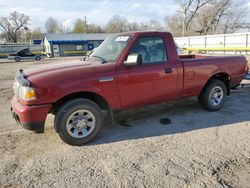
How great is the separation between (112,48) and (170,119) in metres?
1.99

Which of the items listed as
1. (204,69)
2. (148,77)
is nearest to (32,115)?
(148,77)

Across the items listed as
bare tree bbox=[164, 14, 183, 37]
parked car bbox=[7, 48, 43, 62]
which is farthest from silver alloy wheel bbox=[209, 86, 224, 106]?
bare tree bbox=[164, 14, 183, 37]

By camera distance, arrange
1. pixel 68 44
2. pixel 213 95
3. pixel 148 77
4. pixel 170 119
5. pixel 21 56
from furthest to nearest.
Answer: pixel 68 44
pixel 21 56
pixel 213 95
pixel 170 119
pixel 148 77

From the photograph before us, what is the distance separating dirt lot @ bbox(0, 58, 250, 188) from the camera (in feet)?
10.2

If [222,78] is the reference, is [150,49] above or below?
above

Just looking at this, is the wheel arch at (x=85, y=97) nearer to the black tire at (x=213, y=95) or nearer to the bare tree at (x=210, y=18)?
the black tire at (x=213, y=95)

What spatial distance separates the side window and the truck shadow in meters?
1.32

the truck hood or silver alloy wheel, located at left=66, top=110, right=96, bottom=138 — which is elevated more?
the truck hood

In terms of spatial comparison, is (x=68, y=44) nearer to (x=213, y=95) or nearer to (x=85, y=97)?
(x=213, y=95)

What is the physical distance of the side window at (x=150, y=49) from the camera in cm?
462

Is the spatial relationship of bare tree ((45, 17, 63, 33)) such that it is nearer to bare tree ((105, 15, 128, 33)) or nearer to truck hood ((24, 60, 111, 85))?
bare tree ((105, 15, 128, 33))

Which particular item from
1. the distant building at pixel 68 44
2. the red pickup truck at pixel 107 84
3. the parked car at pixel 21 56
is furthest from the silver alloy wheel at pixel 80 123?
the distant building at pixel 68 44

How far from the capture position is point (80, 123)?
4117 mm

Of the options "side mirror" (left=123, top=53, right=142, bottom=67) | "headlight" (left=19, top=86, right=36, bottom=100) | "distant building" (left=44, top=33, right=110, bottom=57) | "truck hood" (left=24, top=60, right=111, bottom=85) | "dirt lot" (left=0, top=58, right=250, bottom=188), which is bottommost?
"dirt lot" (left=0, top=58, right=250, bottom=188)
